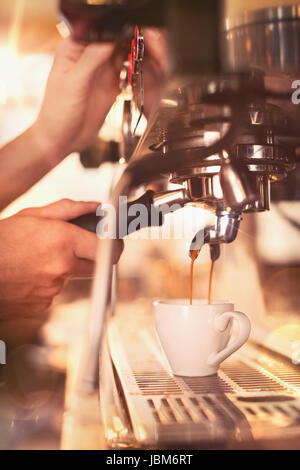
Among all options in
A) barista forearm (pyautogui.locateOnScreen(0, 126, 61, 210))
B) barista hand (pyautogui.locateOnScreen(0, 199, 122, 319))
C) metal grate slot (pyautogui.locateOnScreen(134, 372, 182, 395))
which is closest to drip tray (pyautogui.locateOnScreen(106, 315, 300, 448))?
metal grate slot (pyautogui.locateOnScreen(134, 372, 182, 395))

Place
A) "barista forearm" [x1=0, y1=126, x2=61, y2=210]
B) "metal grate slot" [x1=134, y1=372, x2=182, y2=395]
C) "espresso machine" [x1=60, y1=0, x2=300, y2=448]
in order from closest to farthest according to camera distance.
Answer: "espresso machine" [x1=60, y1=0, x2=300, y2=448] → "metal grate slot" [x1=134, y1=372, x2=182, y2=395] → "barista forearm" [x1=0, y1=126, x2=61, y2=210]

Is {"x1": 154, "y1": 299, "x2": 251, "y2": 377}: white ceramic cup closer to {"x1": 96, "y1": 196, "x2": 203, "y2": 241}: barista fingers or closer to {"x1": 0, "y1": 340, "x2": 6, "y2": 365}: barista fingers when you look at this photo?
{"x1": 96, "y1": 196, "x2": 203, "y2": 241}: barista fingers

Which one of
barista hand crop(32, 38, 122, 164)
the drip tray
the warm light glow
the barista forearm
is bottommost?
the drip tray

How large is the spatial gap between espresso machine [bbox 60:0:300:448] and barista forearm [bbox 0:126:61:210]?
0.66 ft

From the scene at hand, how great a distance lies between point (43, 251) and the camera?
2.06 ft

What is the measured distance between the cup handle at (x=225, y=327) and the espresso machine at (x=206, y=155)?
27 millimetres

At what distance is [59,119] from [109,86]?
116mm

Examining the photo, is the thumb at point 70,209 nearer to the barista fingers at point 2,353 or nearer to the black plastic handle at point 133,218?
the black plastic handle at point 133,218

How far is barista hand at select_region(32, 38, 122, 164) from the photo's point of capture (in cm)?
56

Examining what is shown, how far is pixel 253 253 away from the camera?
3.68ft

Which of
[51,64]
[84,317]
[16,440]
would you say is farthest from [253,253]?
[16,440]

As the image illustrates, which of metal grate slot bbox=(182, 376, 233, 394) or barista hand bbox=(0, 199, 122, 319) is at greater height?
barista hand bbox=(0, 199, 122, 319)

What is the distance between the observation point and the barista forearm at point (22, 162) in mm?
745

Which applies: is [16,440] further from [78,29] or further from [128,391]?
[78,29]
